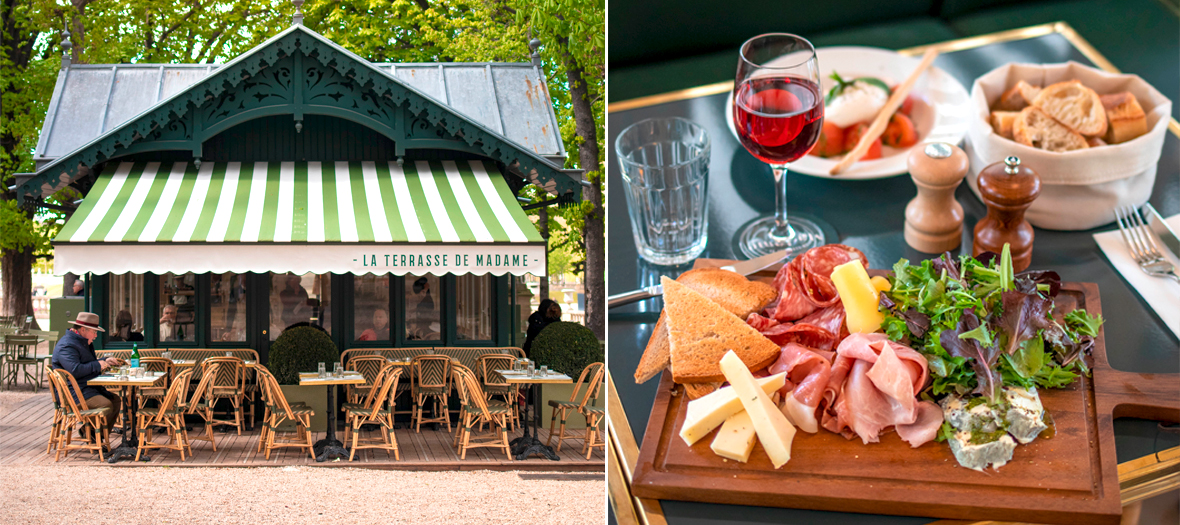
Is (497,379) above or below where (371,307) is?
below

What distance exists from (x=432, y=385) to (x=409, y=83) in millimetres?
3629

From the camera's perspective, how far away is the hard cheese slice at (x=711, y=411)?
2.93 m

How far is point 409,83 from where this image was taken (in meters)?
10.2

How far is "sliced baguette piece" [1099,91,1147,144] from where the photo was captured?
395 cm

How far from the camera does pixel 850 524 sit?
2.68 meters

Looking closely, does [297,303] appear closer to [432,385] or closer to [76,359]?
[432,385]

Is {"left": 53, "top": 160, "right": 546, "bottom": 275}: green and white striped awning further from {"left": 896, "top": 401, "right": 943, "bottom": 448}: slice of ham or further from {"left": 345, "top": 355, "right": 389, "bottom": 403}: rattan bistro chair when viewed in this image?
{"left": 896, "top": 401, "right": 943, "bottom": 448}: slice of ham

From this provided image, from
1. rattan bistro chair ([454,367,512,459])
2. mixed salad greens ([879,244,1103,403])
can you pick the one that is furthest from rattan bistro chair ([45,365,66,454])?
mixed salad greens ([879,244,1103,403])

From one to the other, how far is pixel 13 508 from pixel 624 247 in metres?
5.27

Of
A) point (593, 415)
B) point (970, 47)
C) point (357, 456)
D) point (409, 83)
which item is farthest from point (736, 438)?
point (409, 83)

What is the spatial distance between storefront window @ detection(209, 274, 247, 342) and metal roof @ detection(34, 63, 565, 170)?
215 cm

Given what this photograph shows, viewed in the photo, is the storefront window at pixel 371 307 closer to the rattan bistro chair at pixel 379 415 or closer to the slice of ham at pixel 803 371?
the rattan bistro chair at pixel 379 415

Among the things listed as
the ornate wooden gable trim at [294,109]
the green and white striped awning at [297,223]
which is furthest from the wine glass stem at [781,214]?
the ornate wooden gable trim at [294,109]

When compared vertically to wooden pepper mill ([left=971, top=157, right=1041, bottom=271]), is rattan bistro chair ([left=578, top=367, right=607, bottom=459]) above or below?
below
